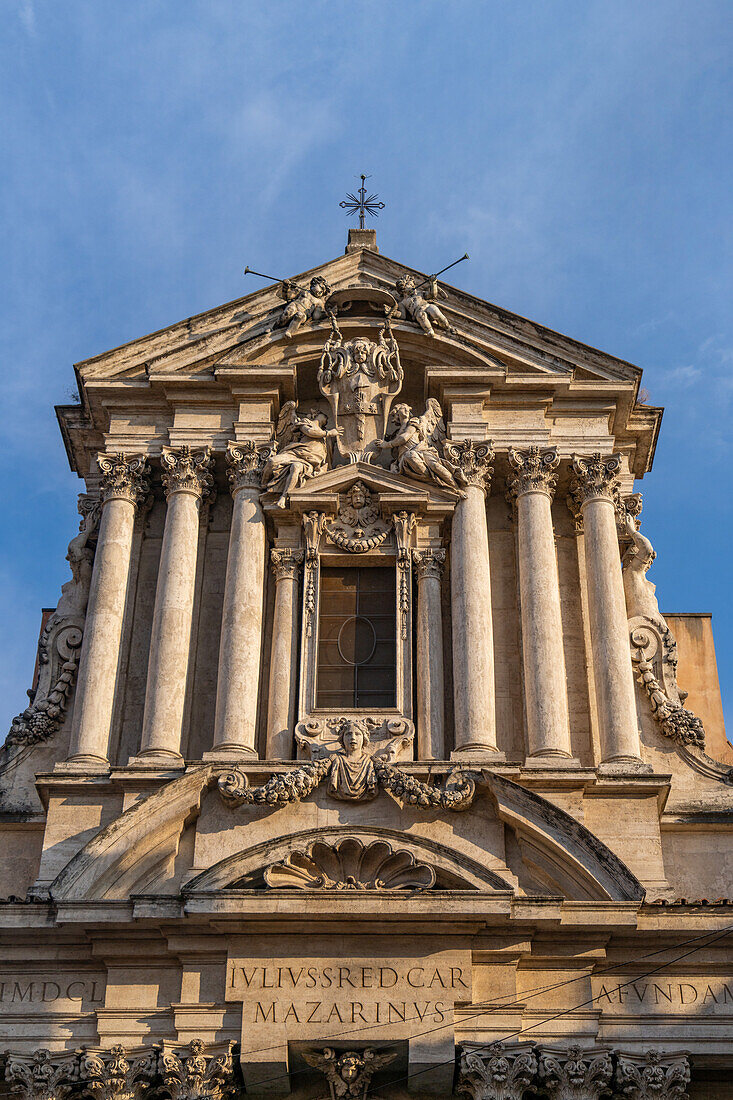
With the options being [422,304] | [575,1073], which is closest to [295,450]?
[422,304]

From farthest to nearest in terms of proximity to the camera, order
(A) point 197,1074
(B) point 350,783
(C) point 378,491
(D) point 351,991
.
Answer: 1. (C) point 378,491
2. (B) point 350,783
3. (D) point 351,991
4. (A) point 197,1074

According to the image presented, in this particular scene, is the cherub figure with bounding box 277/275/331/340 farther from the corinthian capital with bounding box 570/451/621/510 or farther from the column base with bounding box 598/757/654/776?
the column base with bounding box 598/757/654/776

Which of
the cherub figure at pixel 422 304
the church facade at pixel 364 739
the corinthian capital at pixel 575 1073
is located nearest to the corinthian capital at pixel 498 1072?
the church facade at pixel 364 739

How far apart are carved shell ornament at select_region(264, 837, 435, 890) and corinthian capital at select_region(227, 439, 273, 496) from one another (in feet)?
16.9

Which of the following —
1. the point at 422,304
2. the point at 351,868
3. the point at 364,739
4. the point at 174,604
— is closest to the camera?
the point at 351,868

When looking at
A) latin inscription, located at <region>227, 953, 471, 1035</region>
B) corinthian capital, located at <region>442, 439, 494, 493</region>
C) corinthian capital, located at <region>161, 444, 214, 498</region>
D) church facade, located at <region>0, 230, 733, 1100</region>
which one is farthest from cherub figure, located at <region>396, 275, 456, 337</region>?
latin inscription, located at <region>227, 953, 471, 1035</region>

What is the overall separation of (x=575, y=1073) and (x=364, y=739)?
4211 mm

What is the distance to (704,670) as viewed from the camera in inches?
812

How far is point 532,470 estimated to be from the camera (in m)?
19.7

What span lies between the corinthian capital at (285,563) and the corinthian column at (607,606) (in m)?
3.58

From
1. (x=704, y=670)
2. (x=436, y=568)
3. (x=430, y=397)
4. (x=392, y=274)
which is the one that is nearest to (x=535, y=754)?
(x=436, y=568)

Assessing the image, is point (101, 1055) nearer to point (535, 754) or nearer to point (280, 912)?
point (280, 912)

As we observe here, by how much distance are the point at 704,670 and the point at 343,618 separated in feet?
16.6

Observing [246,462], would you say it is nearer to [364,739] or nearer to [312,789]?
[364,739]
